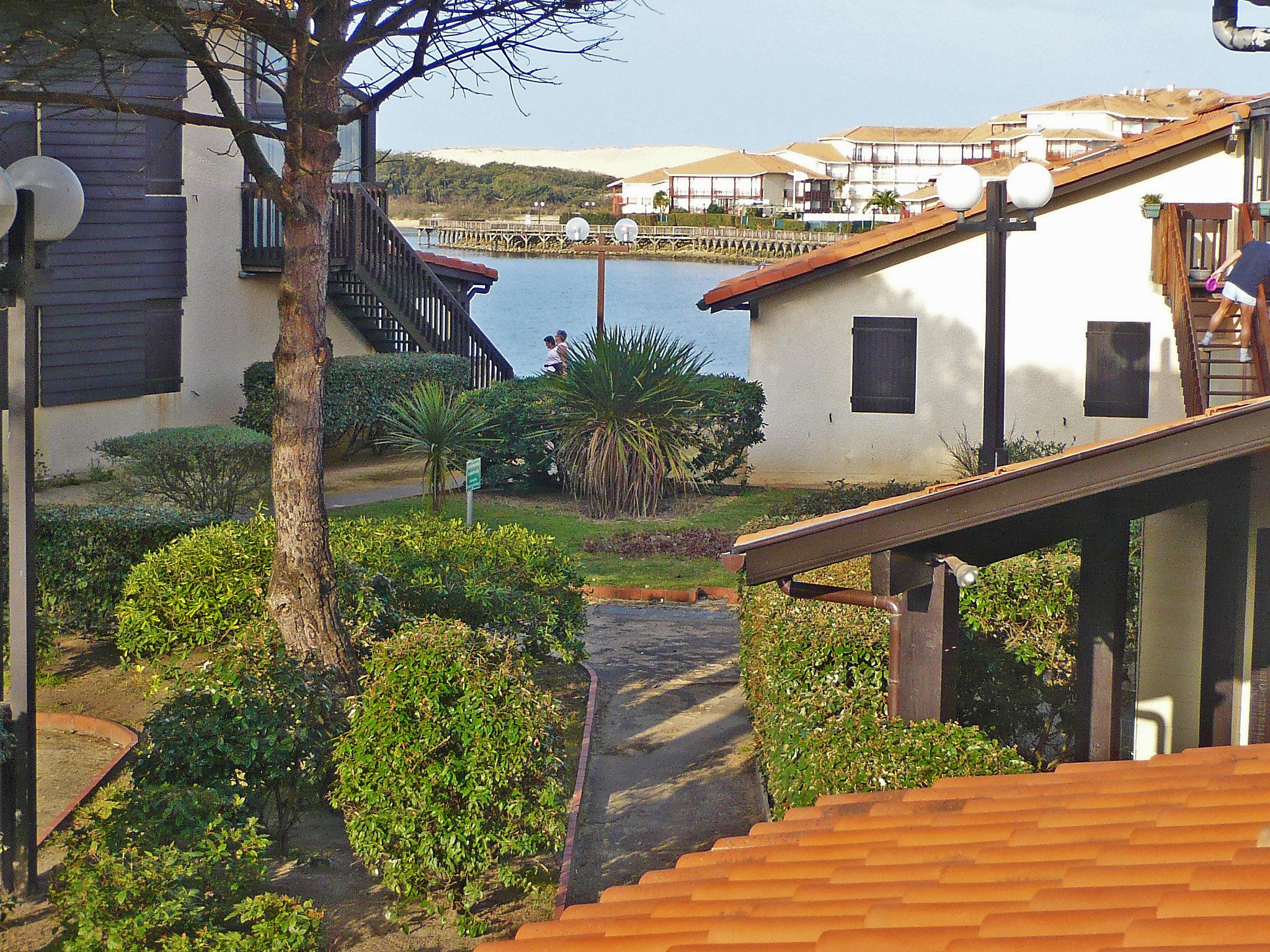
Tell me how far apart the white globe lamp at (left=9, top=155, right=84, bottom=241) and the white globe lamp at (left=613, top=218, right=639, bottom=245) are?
14.5 m

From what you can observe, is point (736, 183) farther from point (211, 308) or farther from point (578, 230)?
point (211, 308)

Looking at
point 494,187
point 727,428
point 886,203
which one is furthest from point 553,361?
point 494,187

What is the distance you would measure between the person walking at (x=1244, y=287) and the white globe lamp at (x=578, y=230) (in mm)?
9103

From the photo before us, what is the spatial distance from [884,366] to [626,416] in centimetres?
419

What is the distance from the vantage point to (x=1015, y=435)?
18.1m

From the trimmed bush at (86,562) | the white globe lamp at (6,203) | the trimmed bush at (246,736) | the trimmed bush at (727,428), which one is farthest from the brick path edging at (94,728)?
the trimmed bush at (727,428)

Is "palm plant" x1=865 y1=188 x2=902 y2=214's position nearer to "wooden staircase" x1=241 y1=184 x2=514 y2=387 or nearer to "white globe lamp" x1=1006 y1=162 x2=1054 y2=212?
"wooden staircase" x1=241 y1=184 x2=514 y2=387

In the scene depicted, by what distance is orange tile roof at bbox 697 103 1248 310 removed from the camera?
1733 cm

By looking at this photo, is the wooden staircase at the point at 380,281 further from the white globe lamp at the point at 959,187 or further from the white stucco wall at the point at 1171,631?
the white stucco wall at the point at 1171,631

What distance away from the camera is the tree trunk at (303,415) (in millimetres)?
7691

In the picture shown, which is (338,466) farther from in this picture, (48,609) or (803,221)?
Answer: (803,221)

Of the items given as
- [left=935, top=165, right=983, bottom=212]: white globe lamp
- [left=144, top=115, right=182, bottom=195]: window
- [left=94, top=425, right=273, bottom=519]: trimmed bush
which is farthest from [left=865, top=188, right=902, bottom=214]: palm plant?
[left=935, top=165, right=983, bottom=212]: white globe lamp

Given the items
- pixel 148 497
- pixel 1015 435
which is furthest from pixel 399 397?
pixel 1015 435

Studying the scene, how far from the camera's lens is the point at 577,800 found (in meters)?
7.62
